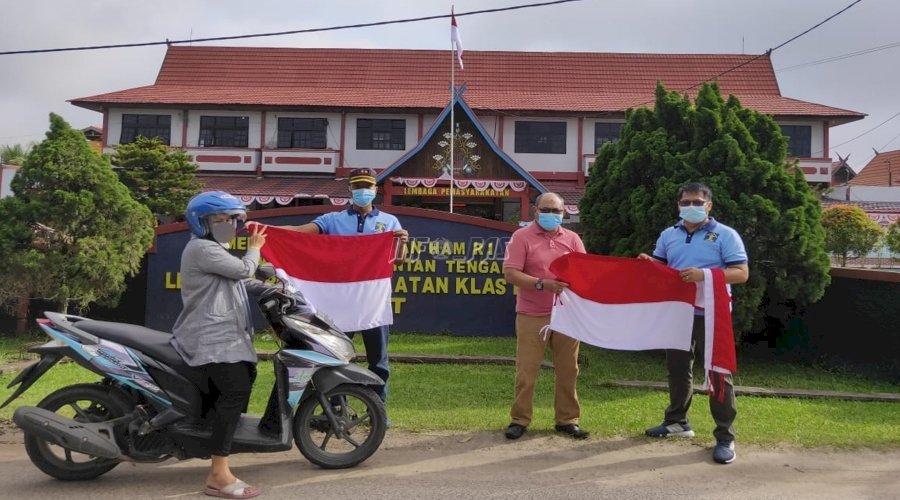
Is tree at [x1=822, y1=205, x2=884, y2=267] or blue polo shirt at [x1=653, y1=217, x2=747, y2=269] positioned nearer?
blue polo shirt at [x1=653, y1=217, x2=747, y2=269]

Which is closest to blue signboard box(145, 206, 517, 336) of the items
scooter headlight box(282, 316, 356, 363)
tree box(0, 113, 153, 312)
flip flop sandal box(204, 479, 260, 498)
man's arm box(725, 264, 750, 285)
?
tree box(0, 113, 153, 312)

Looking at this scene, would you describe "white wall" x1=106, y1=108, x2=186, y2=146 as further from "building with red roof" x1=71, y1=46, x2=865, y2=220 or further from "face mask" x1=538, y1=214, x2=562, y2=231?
"face mask" x1=538, y1=214, x2=562, y2=231

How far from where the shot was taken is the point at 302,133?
24.8 metres

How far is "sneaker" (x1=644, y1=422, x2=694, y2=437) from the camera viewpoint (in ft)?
17.3

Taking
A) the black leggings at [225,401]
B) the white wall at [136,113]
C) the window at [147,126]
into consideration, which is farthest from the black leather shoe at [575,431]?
the window at [147,126]

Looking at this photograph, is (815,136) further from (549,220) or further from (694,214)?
(549,220)

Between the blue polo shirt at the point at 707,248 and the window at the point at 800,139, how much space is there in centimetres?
2207

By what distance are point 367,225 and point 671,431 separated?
2893 mm

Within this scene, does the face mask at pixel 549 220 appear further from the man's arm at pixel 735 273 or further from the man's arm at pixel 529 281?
the man's arm at pixel 735 273

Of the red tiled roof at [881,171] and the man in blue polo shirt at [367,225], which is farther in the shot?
the red tiled roof at [881,171]

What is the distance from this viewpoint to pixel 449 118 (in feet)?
67.7

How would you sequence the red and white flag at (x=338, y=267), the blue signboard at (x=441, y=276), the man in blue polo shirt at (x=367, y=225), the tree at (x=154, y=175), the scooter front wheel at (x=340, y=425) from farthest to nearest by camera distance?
the tree at (x=154, y=175), the blue signboard at (x=441, y=276), the red and white flag at (x=338, y=267), the man in blue polo shirt at (x=367, y=225), the scooter front wheel at (x=340, y=425)

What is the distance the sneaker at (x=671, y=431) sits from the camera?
5258 millimetres

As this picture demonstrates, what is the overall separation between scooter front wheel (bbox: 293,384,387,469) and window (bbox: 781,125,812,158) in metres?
24.0
